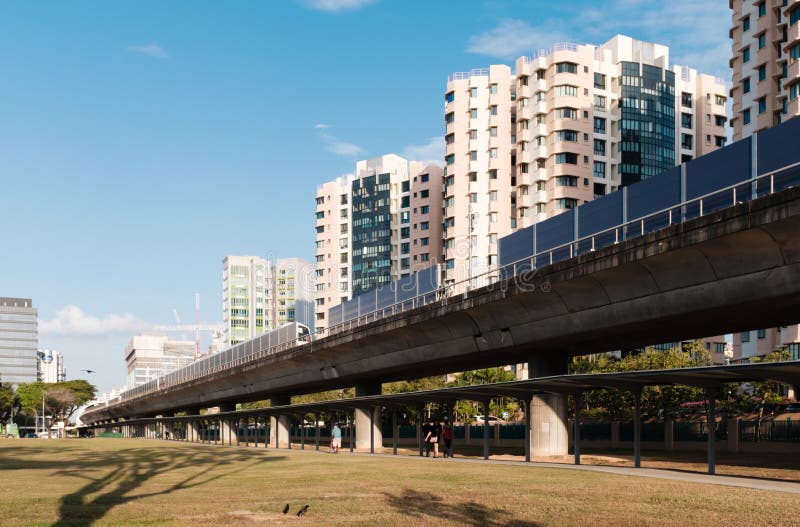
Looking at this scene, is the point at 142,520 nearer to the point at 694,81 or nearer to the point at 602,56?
the point at 602,56

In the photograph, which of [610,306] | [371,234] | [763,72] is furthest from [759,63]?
[371,234]

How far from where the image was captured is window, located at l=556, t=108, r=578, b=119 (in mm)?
132750

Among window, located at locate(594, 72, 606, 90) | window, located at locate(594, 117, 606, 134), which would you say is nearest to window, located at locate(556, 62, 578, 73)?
window, located at locate(594, 72, 606, 90)

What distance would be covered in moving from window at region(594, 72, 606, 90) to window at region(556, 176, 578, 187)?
58.3 feet

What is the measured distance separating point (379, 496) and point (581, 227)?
2932cm

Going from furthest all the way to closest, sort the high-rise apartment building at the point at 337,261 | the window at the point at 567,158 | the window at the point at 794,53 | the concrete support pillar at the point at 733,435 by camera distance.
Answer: the high-rise apartment building at the point at 337,261 → the window at the point at 567,158 → the window at the point at 794,53 → the concrete support pillar at the point at 733,435

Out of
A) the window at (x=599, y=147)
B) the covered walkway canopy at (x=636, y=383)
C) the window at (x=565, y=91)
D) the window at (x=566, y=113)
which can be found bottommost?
the covered walkway canopy at (x=636, y=383)

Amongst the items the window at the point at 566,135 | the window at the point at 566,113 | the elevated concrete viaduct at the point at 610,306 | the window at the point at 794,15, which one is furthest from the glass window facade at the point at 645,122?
the elevated concrete viaduct at the point at 610,306

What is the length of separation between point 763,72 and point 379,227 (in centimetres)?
9818

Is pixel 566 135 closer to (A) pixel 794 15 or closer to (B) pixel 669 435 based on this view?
(A) pixel 794 15

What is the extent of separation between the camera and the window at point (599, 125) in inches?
5497

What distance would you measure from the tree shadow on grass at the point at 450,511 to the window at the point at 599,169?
122542mm

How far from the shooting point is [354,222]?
194000 millimetres

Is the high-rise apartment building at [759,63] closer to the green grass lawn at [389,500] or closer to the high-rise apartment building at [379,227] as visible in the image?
the high-rise apartment building at [379,227]
